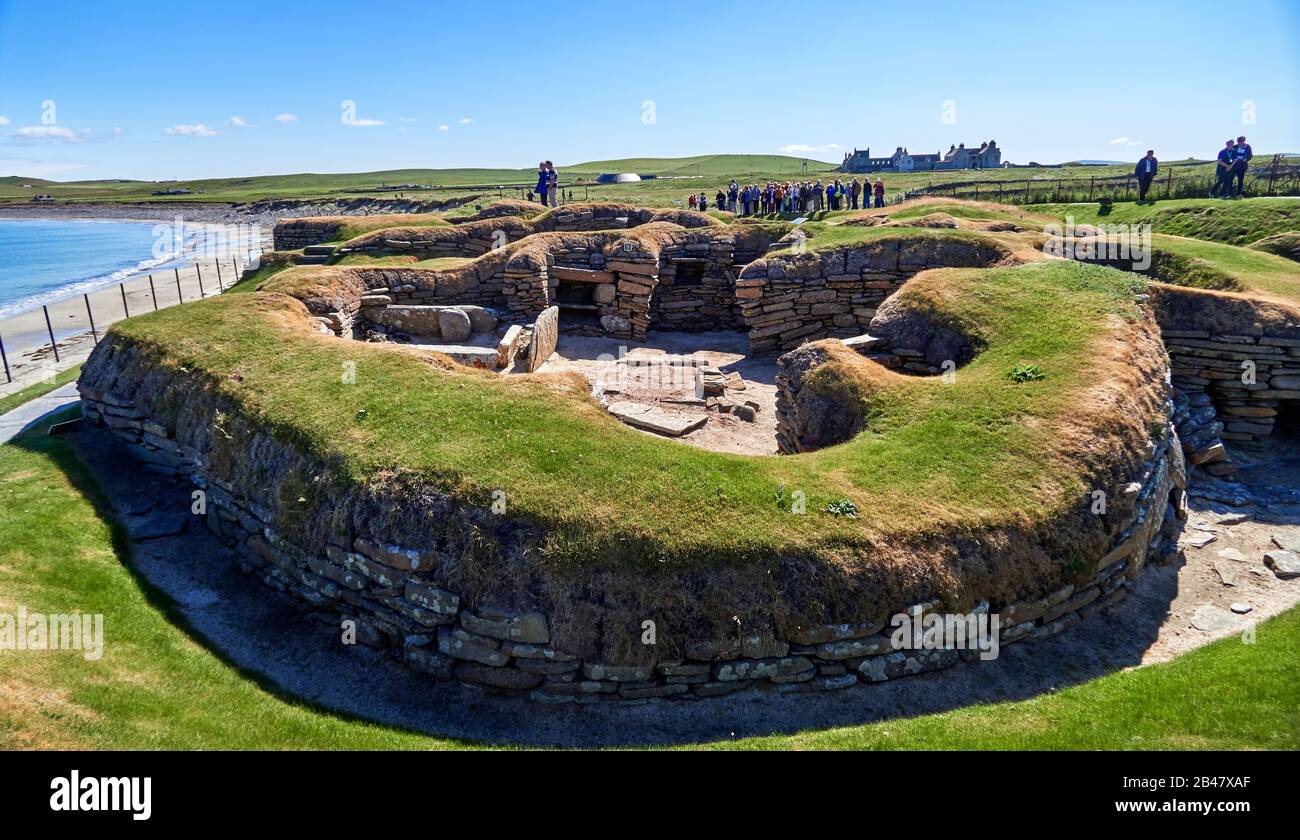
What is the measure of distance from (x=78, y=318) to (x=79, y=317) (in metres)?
0.35

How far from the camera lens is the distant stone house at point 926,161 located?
127 meters

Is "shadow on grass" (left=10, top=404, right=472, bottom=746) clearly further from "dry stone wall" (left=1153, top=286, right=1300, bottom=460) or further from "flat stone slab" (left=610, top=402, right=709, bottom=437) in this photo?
"dry stone wall" (left=1153, top=286, right=1300, bottom=460)

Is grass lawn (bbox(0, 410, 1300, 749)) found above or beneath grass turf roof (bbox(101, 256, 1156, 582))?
beneath

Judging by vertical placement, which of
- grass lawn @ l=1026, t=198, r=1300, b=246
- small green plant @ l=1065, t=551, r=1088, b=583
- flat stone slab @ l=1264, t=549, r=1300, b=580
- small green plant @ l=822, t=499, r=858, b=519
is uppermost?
grass lawn @ l=1026, t=198, r=1300, b=246

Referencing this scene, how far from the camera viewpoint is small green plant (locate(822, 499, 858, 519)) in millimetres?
Answer: 8016

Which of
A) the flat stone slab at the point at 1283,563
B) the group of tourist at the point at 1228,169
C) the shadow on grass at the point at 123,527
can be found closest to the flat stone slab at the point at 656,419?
the shadow on grass at the point at 123,527

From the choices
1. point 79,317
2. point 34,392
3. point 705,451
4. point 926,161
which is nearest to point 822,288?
point 705,451

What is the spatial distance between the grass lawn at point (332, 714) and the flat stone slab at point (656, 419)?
797 centimetres

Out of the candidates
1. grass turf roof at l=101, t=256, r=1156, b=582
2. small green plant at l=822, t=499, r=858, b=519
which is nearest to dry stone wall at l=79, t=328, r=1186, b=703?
grass turf roof at l=101, t=256, r=1156, b=582

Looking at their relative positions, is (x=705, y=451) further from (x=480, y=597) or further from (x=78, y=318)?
(x=78, y=318)

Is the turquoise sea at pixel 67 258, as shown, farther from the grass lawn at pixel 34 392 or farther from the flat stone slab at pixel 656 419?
the flat stone slab at pixel 656 419

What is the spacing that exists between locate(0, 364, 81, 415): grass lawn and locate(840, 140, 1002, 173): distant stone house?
128m

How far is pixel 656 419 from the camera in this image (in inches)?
571

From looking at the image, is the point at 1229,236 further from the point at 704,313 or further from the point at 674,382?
the point at 674,382
